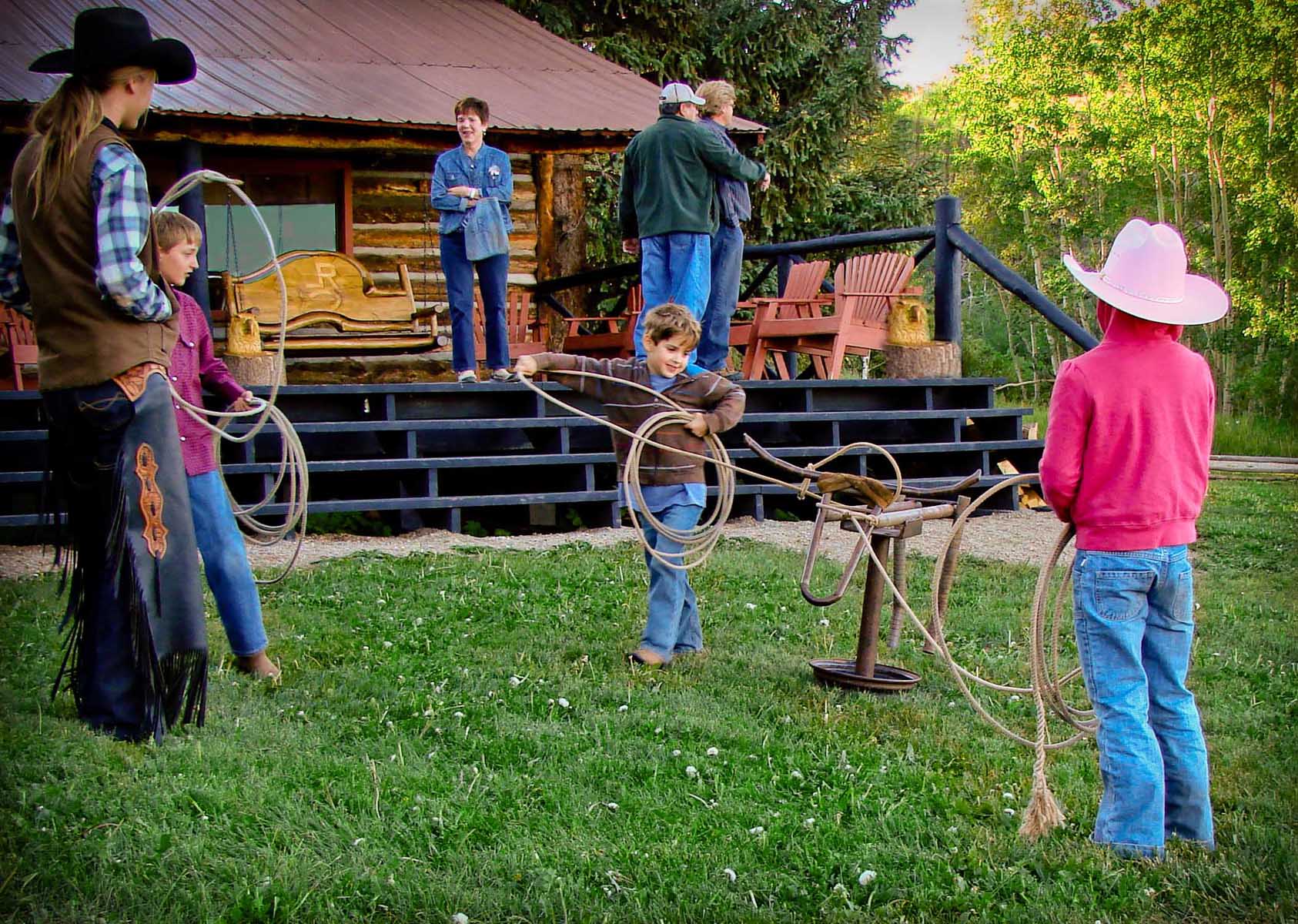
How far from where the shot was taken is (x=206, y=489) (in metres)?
4.24

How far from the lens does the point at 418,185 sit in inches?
438

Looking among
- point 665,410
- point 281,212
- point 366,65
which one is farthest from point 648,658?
point 366,65

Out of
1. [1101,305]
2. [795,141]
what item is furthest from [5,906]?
[795,141]

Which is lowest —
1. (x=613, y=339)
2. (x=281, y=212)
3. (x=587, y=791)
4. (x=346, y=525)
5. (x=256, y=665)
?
(x=587, y=791)

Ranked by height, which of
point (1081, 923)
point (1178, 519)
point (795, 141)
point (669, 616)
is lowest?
point (1081, 923)

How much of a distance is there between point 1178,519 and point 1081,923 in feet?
3.32

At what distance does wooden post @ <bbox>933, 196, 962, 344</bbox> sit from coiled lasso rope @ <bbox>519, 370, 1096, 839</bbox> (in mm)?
4941

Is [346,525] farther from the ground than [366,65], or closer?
closer

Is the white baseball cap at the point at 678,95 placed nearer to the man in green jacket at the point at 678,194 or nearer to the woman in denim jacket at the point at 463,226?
the man in green jacket at the point at 678,194

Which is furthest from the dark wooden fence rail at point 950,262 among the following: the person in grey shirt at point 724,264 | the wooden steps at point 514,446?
the person in grey shirt at point 724,264

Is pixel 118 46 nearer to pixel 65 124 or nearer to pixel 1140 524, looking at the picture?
pixel 65 124

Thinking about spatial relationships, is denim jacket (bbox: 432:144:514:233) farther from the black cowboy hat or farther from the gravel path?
the black cowboy hat

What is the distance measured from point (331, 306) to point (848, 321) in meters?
4.29

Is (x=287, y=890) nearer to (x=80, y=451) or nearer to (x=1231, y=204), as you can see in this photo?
(x=80, y=451)
